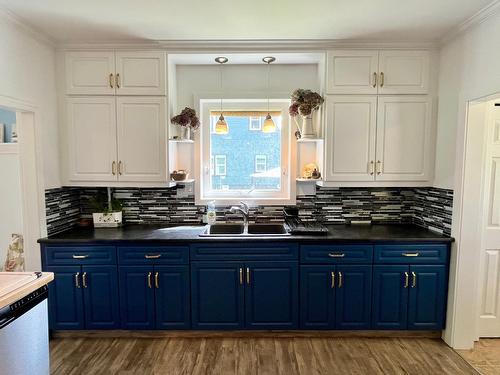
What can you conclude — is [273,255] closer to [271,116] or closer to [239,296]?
[239,296]

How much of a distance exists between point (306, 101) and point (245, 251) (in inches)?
55.3

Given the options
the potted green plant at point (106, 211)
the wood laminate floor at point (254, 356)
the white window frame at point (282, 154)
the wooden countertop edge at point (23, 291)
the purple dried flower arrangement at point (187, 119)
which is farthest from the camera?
the white window frame at point (282, 154)

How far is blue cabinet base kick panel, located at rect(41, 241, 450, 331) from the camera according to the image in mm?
2506

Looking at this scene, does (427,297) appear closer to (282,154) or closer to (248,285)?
(248,285)

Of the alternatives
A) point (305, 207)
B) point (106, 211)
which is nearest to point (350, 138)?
point (305, 207)

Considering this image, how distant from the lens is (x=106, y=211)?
2.95 metres

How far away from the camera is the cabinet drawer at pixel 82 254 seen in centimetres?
250

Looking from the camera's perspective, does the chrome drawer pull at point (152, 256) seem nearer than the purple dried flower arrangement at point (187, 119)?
Yes

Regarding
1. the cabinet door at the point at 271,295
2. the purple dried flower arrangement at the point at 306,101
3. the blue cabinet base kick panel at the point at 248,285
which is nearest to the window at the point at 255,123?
the purple dried flower arrangement at the point at 306,101

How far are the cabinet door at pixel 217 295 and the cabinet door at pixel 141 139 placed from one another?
93 centimetres

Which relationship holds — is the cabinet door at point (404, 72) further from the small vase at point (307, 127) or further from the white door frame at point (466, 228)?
the small vase at point (307, 127)

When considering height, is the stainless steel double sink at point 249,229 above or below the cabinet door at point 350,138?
below

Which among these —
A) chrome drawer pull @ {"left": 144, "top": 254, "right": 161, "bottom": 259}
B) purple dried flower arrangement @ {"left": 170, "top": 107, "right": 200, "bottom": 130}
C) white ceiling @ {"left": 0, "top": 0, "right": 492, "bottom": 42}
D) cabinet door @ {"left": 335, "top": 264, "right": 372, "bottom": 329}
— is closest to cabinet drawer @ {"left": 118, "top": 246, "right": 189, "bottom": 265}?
chrome drawer pull @ {"left": 144, "top": 254, "right": 161, "bottom": 259}

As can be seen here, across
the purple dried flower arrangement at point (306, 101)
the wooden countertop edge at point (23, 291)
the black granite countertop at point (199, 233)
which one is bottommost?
the wooden countertop edge at point (23, 291)
